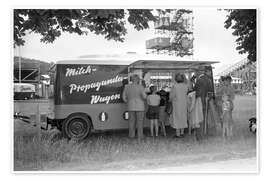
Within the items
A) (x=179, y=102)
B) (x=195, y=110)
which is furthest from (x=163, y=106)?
(x=195, y=110)

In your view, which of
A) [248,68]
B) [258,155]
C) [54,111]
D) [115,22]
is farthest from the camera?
[54,111]

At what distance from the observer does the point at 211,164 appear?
731cm

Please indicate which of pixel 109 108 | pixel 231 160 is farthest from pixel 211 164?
pixel 109 108

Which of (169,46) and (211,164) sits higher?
(169,46)

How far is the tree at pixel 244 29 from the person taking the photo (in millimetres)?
8392

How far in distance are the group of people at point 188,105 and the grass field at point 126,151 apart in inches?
11.2

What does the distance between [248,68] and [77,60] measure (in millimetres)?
4038

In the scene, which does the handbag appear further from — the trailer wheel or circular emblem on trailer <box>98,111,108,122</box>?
the trailer wheel

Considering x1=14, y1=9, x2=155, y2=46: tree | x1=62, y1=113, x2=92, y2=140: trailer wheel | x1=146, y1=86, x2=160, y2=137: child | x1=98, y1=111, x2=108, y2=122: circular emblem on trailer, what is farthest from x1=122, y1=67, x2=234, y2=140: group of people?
x1=14, y1=9, x2=155, y2=46: tree

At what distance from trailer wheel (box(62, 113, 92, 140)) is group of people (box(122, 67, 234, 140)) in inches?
45.7

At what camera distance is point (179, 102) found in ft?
29.6

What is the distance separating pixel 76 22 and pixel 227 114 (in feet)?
13.1

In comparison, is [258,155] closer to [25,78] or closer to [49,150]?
[49,150]

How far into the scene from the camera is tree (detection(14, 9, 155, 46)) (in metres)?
7.39
